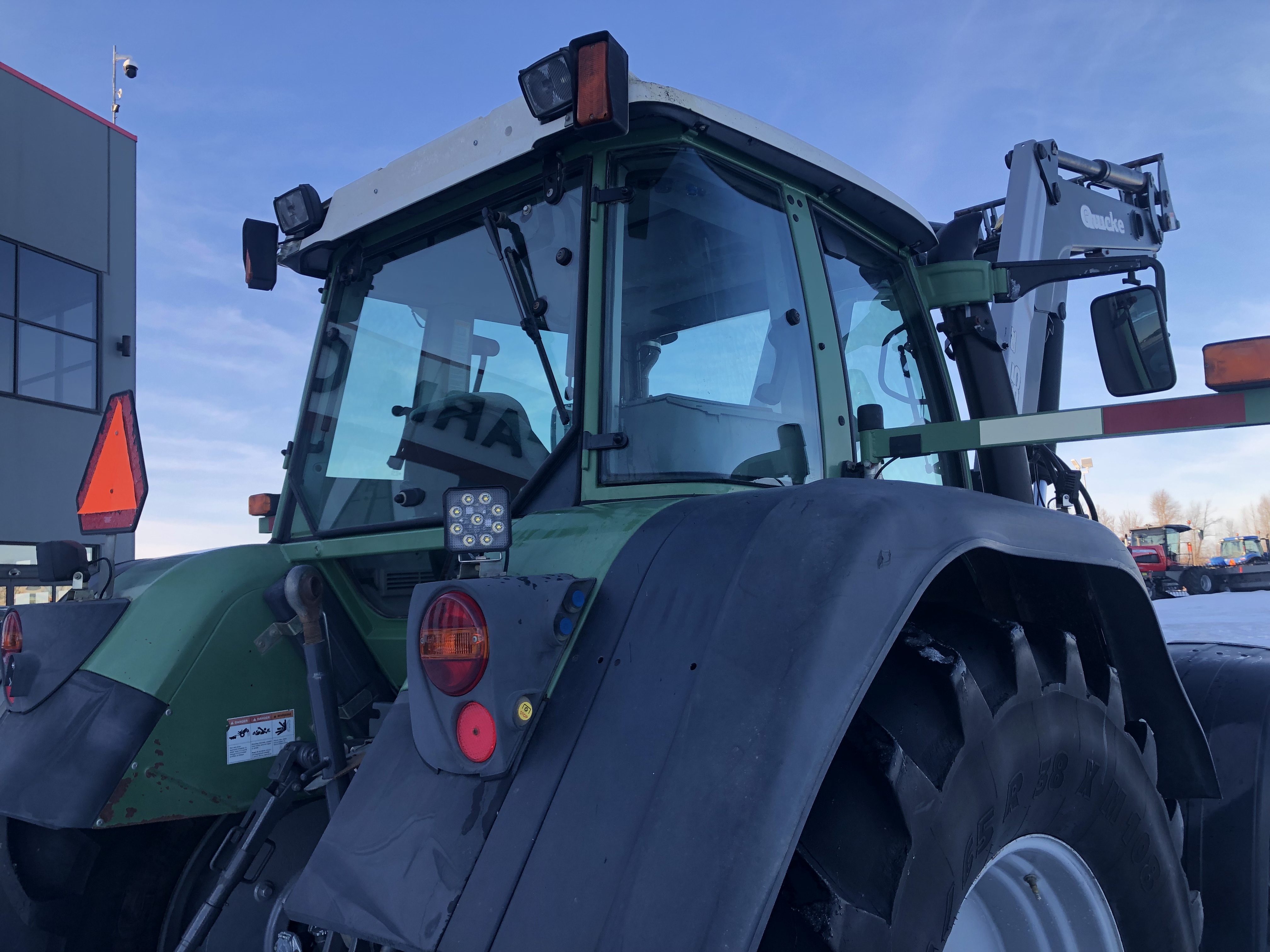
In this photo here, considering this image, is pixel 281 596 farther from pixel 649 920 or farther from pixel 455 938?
pixel 649 920

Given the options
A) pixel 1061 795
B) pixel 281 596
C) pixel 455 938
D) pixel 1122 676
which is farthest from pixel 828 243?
pixel 455 938

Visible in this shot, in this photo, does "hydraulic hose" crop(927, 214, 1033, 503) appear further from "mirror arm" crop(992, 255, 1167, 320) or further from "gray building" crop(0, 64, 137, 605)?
"gray building" crop(0, 64, 137, 605)

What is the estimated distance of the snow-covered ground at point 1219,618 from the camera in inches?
117

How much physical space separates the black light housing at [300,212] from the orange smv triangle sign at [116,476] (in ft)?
2.21

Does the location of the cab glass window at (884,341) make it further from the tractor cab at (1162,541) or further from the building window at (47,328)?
the tractor cab at (1162,541)

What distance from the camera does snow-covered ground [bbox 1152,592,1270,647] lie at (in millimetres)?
2965

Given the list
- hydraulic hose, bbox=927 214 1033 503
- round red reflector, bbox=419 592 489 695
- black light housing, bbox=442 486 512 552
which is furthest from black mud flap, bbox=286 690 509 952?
hydraulic hose, bbox=927 214 1033 503

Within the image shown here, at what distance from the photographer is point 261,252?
2875 millimetres

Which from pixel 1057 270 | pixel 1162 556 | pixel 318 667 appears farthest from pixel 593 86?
pixel 1162 556

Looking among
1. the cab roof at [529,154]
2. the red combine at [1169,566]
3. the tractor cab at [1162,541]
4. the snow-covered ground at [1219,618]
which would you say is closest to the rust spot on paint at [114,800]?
the cab roof at [529,154]

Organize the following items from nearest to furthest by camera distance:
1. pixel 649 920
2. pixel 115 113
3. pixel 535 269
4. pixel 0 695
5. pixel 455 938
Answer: pixel 649 920 → pixel 455 938 → pixel 535 269 → pixel 0 695 → pixel 115 113

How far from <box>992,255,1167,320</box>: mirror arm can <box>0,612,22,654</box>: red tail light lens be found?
10.0 ft

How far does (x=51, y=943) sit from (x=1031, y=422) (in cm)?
268

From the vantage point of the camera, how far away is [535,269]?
7.15 feet
